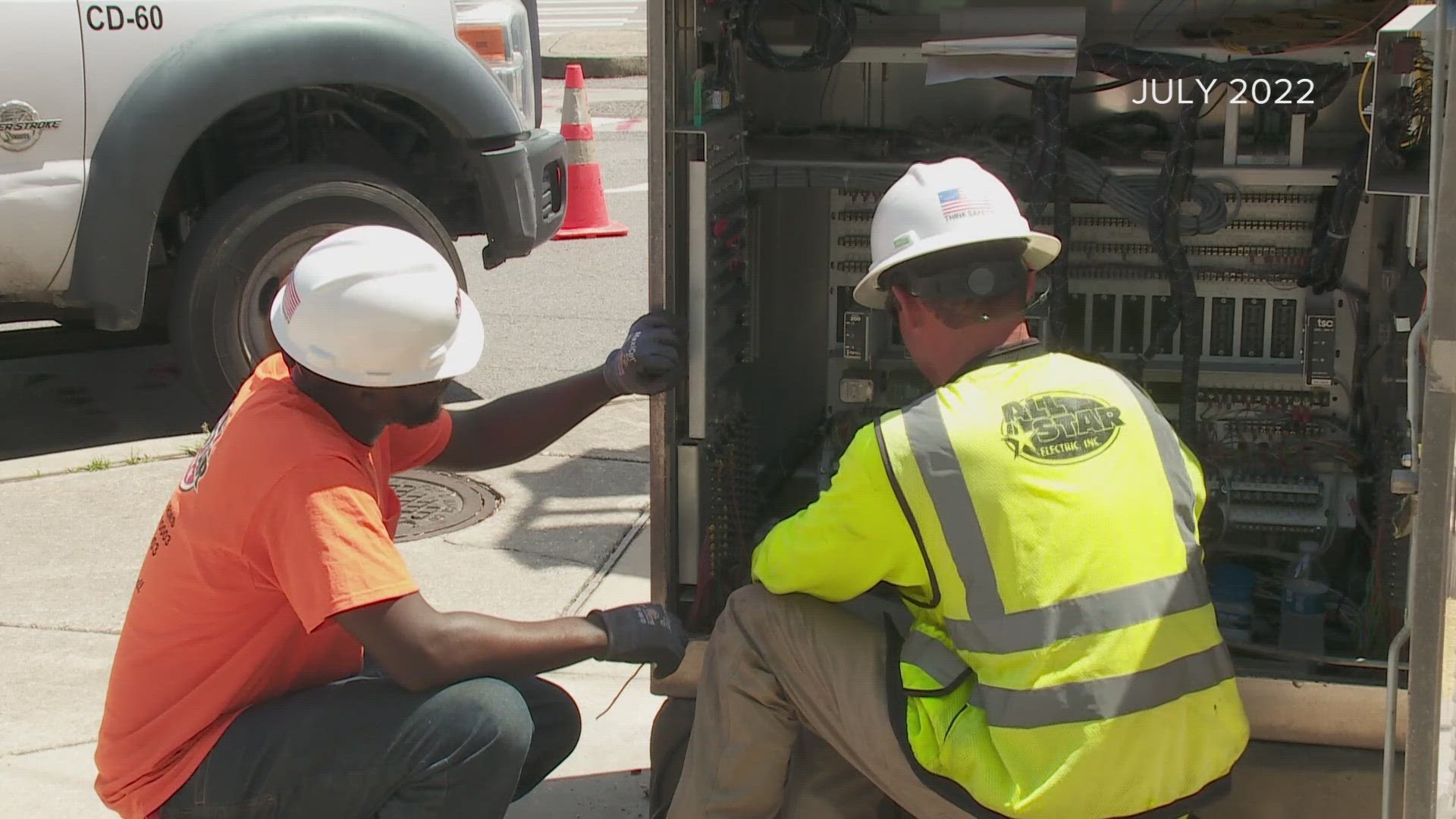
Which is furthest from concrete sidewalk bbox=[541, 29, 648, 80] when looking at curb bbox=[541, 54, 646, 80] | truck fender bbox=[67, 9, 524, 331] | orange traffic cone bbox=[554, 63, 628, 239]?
truck fender bbox=[67, 9, 524, 331]

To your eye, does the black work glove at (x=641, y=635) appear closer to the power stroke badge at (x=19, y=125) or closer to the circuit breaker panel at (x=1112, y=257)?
the circuit breaker panel at (x=1112, y=257)

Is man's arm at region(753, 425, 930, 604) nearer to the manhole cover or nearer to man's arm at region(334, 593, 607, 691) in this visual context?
man's arm at region(334, 593, 607, 691)

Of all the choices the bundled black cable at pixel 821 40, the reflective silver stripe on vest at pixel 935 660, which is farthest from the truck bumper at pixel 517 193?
the reflective silver stripe on vest at pixel 935 660

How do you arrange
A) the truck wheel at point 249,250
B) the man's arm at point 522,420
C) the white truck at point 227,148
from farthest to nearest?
1. the truck wheel at point 249,250
2. the white truck at point 227,148
3. the man's arm at point 522,420

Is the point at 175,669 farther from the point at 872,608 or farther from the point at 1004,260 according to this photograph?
the point at 1004,260

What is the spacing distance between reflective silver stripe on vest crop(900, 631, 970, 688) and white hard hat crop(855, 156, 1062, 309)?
23.5 inches

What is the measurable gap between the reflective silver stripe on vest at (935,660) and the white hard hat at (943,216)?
60cm

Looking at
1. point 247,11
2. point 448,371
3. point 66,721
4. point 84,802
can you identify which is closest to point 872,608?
point 448,371

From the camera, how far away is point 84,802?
363 centimetres

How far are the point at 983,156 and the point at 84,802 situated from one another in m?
2.37

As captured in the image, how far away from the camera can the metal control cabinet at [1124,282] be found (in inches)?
126

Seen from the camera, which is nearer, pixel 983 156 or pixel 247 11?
pixel 983 156

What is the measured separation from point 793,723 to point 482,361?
415 centimetres

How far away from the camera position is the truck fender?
5.35m
